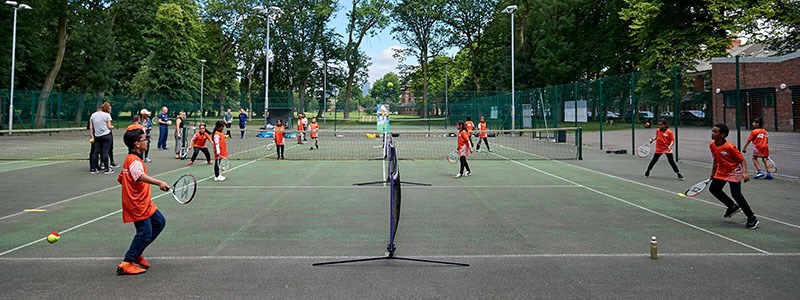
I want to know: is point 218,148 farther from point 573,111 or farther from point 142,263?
point 573,111

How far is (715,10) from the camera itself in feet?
118

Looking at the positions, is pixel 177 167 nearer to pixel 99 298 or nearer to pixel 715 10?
pixel 99 298

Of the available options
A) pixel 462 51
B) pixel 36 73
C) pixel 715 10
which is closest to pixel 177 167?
pixel 715 10

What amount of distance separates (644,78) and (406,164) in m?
11.5

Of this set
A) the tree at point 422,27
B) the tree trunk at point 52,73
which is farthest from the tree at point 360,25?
the tree trunk at point 52,73

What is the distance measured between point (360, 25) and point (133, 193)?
202ft

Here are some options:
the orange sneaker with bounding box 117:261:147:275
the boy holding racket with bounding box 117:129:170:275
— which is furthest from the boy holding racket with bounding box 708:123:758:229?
the orange sneaker with bounding box 117:261:147:275

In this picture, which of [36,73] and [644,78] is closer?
[644,78]

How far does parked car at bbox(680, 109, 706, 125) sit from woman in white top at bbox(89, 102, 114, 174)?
1956 cm

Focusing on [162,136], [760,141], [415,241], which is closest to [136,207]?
[415,241]

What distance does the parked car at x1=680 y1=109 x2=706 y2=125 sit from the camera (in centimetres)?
2060

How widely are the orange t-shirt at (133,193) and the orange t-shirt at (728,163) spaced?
824 cm

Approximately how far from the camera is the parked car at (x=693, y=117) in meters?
20.6

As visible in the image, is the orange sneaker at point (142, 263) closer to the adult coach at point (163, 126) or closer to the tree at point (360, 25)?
the adult coach at point (163, 126)
